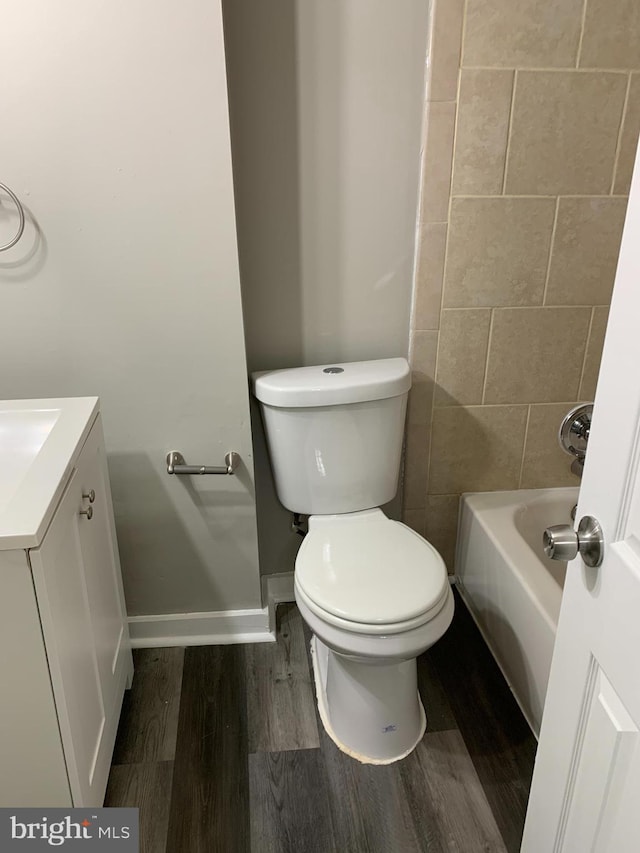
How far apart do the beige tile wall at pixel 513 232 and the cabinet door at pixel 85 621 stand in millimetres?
902

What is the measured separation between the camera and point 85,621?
1324 millimetres

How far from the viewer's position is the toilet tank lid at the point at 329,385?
171 cm

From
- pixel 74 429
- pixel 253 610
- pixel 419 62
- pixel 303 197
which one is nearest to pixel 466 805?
pixel 253 610

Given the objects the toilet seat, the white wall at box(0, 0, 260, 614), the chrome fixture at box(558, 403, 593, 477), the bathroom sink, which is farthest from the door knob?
the white wall at box(0, 0, 260, 614)

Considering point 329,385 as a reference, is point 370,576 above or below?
→ below

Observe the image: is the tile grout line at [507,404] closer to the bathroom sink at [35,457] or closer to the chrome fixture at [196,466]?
the chrome fixture at [196,466]

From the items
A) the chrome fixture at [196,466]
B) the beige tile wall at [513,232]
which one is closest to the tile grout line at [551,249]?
the beige tile wall at [513,232]

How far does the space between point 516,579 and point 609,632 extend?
2.99ft

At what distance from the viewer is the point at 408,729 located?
1.65 meters

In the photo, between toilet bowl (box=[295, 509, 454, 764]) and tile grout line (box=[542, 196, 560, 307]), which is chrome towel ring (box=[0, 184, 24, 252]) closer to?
toilet bowl (box=[295, 509, 454, 764])

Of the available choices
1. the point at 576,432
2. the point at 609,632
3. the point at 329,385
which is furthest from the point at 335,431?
the point at 609,632

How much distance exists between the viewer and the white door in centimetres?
80

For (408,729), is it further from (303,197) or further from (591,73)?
(591,73)

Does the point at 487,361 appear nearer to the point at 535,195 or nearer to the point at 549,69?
the point at 535,195
